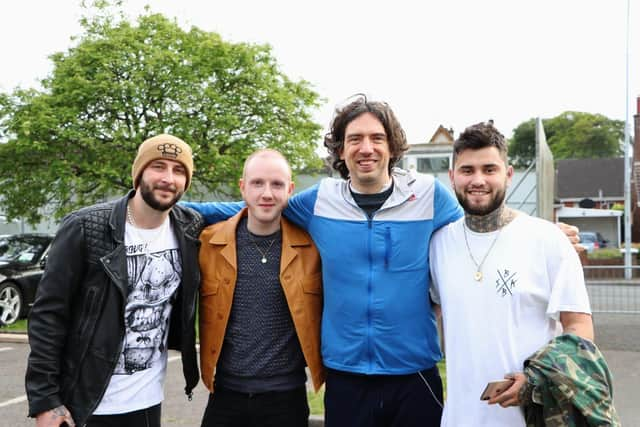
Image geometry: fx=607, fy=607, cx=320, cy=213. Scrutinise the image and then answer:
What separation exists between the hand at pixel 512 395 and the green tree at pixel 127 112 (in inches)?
481

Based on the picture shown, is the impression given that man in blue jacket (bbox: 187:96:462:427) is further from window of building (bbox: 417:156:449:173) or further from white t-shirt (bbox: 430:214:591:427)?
window of building (bbox: 417:156:449:173)

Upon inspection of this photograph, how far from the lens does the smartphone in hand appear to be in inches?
104

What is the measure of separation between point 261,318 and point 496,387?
1406mm

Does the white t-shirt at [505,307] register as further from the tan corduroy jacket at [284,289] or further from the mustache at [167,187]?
the mustache at [167,187]

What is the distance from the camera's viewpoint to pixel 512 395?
2.63 meters

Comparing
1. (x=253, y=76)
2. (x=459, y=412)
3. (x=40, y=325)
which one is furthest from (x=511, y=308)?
(x=253, y=76)

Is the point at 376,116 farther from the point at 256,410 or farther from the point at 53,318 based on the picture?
the point at 53,318

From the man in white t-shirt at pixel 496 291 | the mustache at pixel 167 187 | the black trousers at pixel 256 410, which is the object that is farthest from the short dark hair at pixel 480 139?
the black trousers at pixel 256 410

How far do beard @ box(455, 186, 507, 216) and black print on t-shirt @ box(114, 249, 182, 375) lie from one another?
1647 millimetres

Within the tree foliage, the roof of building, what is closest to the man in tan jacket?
the roof of building

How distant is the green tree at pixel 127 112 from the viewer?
14055mm

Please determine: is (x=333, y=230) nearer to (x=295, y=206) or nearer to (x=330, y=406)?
(x=295, y=206)

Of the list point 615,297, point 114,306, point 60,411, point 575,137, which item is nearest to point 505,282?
point 114,306

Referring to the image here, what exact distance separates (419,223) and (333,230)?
19.3 inches
